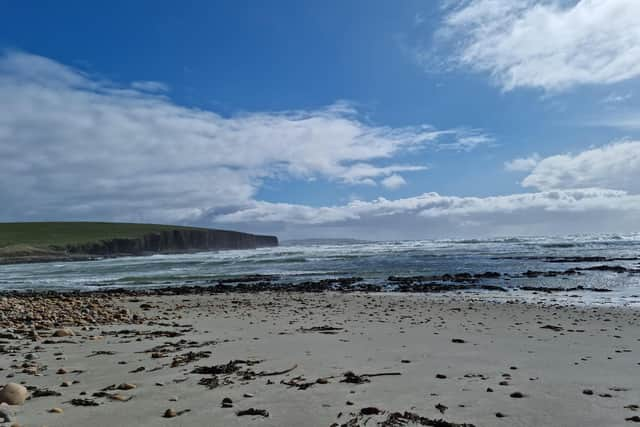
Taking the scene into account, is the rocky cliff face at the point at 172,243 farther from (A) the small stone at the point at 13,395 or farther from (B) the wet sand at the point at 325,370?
(A) the small stone at the point at 13,395

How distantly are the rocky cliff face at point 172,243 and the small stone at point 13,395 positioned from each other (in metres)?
96.3

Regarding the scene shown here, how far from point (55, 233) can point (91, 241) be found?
2149 cm

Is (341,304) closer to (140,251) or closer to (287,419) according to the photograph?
(287,419)

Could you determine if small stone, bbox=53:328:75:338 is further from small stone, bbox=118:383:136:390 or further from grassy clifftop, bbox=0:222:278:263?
grassy clifftop, bbox=0:222:278:263

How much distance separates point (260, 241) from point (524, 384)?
16643 cm

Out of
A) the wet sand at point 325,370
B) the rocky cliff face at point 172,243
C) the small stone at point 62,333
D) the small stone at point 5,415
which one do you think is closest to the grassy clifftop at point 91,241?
the rocky cliff face at point 172,243

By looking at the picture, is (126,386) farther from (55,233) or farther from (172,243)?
(55,233)

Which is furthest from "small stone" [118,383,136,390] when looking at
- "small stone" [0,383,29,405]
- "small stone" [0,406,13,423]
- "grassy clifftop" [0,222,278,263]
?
"grassy clifftop" [0,222,278,263]

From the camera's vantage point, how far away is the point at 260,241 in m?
170

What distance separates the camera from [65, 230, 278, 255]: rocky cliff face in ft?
318

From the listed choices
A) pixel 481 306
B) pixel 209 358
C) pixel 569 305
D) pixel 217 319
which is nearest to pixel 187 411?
pixel 209 358

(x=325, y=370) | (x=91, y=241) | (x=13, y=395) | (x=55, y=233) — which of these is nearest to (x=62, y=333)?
(x=13, y=395)

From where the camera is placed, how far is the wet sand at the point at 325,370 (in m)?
4.15

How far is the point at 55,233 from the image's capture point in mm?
111562
